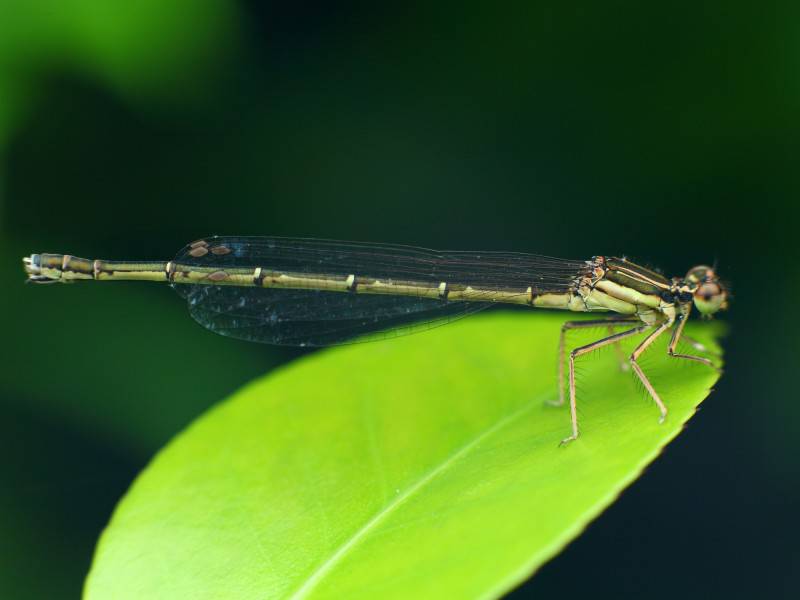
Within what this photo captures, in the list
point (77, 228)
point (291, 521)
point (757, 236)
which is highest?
point (757, 236)

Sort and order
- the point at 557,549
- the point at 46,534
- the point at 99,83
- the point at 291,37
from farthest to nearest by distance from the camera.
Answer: the point at 291,37 → the point at 46,534 → the point at 99,83 → the point at 557,549

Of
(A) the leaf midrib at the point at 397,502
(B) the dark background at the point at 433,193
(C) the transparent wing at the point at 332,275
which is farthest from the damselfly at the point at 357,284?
(A) the leaf midrib at the point at 397,502

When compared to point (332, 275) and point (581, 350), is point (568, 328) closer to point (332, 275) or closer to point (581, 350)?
point (581, 350)

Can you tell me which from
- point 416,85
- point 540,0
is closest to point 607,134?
point 540,0

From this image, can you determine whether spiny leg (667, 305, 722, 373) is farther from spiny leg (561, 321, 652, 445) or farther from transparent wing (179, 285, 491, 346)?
transparent wing (179, 285, 491, 346)

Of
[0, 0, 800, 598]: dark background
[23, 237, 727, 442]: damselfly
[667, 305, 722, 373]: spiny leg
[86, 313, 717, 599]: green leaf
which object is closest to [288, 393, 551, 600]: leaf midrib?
[86, 313, 717, 599]: green leaf

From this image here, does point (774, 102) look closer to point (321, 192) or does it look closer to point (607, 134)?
point (607, 134)

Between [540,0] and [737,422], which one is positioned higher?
[540,0]
